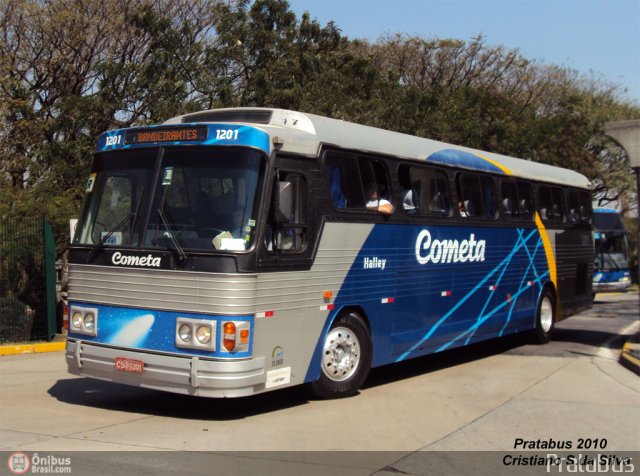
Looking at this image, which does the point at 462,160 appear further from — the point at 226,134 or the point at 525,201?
the point at 226,134

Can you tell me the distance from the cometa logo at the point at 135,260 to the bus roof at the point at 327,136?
1.81 meters

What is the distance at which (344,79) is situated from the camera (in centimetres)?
2150

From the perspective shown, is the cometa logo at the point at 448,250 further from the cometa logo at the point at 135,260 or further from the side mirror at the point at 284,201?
the cometa logo at the point at 135,260

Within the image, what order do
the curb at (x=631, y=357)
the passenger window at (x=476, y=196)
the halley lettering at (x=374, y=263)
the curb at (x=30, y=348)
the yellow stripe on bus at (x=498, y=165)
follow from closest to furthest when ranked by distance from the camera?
the halley lettering at (x=374, y=263)
the passenger window at (x=476, y=196)
the curb at (x=631, y=357)
the yellow stripe on bus at (x=498, y=165)
the curb at (x=30, y=348)

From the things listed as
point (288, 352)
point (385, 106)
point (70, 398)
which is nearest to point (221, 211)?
point (288, 352)

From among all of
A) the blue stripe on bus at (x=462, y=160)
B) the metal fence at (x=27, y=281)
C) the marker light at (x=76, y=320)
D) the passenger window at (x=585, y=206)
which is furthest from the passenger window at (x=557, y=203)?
the marker light at (x=76, y=320)

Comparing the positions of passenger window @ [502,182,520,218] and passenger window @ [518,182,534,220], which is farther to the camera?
passenger window @ [518,182,534,220]

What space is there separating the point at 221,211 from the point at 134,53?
63.5 ft

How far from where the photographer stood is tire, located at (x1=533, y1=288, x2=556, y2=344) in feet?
48.0

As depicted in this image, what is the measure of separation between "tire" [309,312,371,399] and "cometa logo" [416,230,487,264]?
1735mm

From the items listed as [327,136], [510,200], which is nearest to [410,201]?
[327,136]

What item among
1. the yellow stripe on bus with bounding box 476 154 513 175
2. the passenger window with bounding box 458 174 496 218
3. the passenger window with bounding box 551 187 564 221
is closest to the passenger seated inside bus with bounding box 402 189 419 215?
the passenger window with bounding box 458 174 496 218

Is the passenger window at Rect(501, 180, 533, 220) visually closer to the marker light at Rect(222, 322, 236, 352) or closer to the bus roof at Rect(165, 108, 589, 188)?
the bus roof at Rect(165, 108, 589, 188)

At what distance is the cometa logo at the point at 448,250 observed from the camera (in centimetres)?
1068
